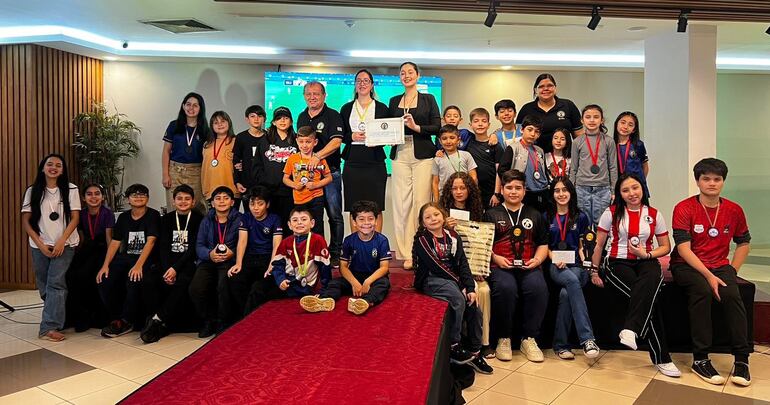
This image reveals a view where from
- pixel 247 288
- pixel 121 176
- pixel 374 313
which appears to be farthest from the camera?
pixel 121 176

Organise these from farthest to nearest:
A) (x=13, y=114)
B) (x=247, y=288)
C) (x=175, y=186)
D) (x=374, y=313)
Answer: (x=13, y=114)
(x=175, y=186)
(x=247, y=288)
(x=374, y=313)

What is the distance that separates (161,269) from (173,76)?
3.72 metres

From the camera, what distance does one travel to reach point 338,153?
14.9 ft

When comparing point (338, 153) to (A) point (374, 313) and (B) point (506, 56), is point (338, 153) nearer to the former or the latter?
(A) point (374, 313)

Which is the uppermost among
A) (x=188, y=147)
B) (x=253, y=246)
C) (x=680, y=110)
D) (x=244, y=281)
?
(x=680, y=110)

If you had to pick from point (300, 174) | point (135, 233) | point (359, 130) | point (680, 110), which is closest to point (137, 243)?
point (135, 233)

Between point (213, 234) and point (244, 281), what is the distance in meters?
0.51

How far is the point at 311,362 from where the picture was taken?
2289 millimetres

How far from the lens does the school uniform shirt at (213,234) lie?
14.1ft

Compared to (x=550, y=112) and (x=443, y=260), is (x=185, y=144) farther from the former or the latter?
(x=550, y=112)

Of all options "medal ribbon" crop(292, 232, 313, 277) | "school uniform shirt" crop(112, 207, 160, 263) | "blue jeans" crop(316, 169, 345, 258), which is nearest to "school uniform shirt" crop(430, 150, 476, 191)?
"blue jeans" crop(316, 169, 345, 258)

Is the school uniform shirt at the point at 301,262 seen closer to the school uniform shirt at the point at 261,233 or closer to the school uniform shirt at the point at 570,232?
the school uniform shirt at the point at 261,233

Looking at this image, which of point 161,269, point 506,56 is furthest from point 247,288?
point 506,56

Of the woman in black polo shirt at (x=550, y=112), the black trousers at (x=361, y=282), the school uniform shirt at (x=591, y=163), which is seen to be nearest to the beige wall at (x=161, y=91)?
the woman in black polo shirt at (x=550, y=112)
